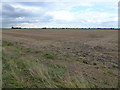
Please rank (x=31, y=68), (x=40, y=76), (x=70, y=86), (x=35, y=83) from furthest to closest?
(x=31, y=68), (x=40, y=76), (x=35, y=83), (x=70, y=86)

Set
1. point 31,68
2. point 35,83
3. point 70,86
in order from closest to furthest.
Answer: point 70,86 < point 35,83 < point 31,68

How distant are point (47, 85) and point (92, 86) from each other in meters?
1.34

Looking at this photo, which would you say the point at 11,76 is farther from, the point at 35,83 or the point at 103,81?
the point at 103,81

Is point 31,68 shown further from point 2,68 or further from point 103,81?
point 103,81

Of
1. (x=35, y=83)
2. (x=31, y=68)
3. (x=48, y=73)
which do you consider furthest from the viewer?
(x=31, y=68)

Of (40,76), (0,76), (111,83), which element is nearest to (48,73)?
(40,76)

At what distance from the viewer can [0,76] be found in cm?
571

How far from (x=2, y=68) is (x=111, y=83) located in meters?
4.13

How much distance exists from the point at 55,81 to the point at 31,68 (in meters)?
1.50

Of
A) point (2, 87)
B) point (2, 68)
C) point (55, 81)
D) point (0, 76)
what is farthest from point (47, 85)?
point (2, 68)

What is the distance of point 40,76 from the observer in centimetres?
554

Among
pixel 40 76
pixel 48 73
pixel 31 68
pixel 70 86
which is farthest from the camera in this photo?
pixel 31 68

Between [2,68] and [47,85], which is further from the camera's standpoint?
[2,68]

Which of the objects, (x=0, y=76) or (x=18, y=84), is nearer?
(x=18, y=84)
